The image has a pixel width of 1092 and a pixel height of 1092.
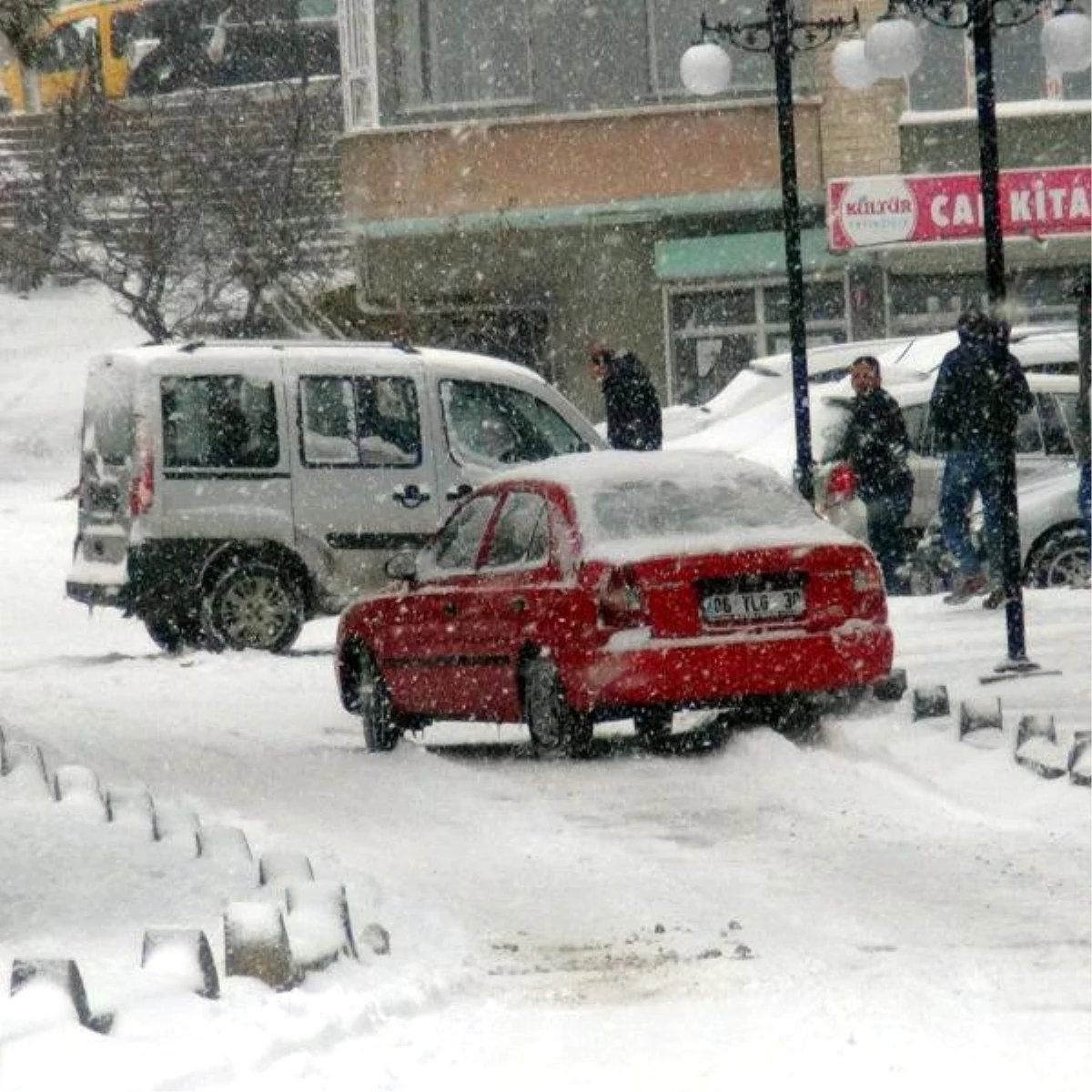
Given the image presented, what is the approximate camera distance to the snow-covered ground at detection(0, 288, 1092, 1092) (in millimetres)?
7375

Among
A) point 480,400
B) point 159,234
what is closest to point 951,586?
point 480,400

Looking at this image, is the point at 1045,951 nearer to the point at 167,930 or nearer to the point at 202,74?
the point at 167,930

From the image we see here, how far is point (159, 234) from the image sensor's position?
46.8 meters

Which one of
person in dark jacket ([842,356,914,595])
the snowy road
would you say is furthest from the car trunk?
person in dark jacket ([842,356,914,595])

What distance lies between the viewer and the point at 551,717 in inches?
583

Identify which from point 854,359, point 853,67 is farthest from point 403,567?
point 854,359

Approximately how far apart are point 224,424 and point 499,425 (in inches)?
71.3

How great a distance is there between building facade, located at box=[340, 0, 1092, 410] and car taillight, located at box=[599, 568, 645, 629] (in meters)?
26.1

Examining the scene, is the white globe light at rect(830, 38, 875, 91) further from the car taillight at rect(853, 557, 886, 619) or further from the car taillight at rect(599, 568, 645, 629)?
the car taillight at rect(599, 568, 645, 629)

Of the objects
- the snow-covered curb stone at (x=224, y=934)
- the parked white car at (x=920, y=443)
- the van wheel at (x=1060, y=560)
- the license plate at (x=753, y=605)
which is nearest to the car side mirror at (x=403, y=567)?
the license plate at (x=753, y=605)

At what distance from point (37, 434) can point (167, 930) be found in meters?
42.6

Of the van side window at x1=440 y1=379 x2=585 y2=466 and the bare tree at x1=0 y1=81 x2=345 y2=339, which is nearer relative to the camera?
the van side window at x1=440 y1=379 x2=585 y2=466

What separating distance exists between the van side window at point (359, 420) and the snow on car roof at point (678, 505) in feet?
19.0

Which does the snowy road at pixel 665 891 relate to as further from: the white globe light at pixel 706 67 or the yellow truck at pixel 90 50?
the yellow truck at pixel 90 50
